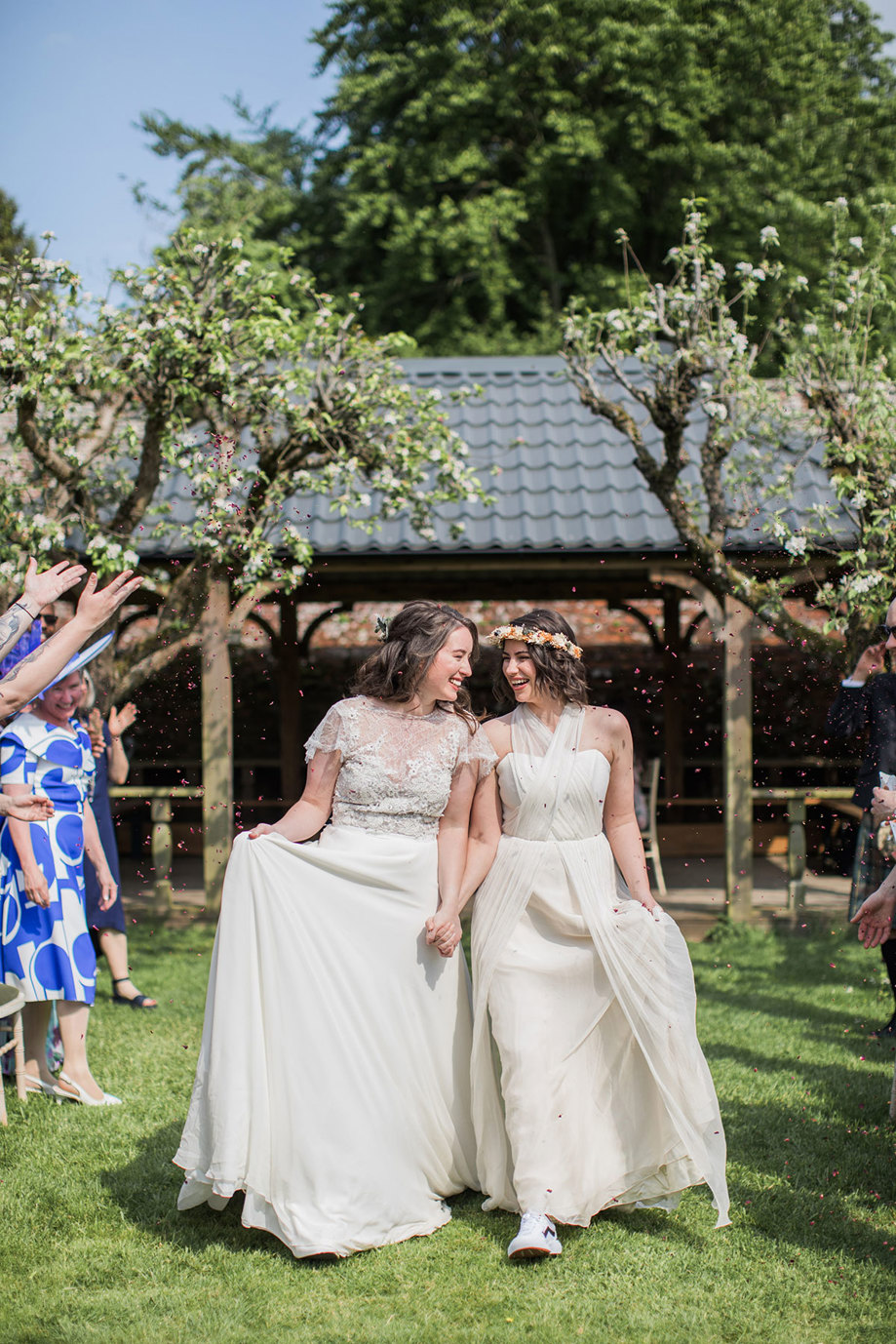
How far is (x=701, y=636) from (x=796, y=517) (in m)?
5.57

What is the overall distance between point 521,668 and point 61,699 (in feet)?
6.74

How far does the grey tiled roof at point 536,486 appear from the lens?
320 inches

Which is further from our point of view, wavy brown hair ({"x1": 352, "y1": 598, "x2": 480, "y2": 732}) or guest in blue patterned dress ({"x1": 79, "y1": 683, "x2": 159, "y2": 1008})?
guest in blue patterned dress ({"x1": 79, "y1": 683, "x2": 159, "y2": 1008})

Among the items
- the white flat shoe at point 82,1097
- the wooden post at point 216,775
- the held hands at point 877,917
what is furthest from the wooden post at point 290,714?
the held hands at point 877,917

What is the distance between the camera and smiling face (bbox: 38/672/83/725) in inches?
185

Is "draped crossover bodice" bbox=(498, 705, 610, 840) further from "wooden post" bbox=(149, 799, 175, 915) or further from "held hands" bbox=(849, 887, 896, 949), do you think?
"wooden post" bbox=(149, 799, 175, 915)

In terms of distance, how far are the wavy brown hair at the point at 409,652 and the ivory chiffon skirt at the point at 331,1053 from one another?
456 mm

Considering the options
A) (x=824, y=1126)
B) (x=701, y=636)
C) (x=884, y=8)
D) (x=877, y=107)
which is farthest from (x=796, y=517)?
(x=884, y=8)

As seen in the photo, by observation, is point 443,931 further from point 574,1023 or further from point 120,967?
point 120,967

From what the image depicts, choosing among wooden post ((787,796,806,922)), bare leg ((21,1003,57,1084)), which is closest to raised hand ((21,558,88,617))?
bare leg ((21,1003,57,1084))

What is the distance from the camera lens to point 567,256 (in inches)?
847

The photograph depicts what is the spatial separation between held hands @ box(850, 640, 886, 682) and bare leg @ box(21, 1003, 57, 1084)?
3.87 m

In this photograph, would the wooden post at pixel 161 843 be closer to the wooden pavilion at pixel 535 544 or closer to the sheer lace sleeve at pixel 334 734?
the wooden pavilion at pixel 535 544

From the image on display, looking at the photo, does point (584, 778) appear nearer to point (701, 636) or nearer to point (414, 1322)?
point (414, 1322)
